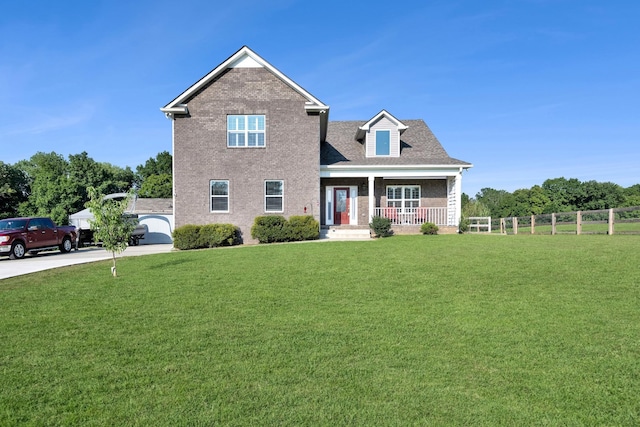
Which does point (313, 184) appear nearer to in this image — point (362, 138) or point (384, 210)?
point (384, 210)

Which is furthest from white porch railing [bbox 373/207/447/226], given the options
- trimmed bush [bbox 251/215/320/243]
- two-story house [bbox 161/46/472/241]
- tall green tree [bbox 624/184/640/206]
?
tall green tree [bbox 624/184/640/206]

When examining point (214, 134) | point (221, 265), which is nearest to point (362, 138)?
point (214, 134)

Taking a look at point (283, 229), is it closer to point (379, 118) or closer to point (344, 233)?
point (344, 233)

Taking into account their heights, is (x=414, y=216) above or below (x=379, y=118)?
below

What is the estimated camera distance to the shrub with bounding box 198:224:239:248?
1848 cm

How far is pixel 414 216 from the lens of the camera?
841 inches

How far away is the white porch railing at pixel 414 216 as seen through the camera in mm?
21180

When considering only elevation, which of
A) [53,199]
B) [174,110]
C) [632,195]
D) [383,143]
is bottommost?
[53,199]

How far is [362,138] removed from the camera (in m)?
24.0

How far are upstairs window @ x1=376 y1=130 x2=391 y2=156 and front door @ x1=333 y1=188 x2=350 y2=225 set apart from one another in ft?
8.90

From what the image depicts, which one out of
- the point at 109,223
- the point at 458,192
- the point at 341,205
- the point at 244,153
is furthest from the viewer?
the point at 341,205

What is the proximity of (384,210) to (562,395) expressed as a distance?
1789cm

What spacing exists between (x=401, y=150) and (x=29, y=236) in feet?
58.9

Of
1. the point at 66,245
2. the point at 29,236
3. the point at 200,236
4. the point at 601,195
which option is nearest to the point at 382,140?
the point at 200,236
